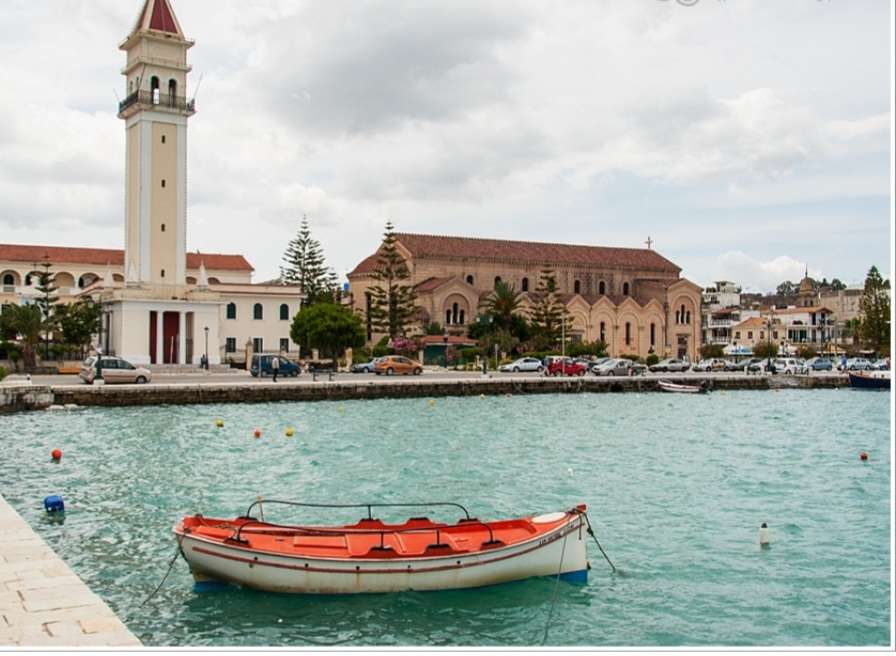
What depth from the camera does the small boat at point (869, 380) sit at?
49062mm

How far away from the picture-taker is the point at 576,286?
7181cm

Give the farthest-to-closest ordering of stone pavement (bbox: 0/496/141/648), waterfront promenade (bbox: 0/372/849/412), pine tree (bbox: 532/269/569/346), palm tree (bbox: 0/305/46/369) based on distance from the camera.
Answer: pine tree (bbox: 532/269/569/346), palm tree (bbox: 0/305/46/369), waterfront promenade (bbox: 0/372/849/412), stone pavement (bbox: 0/496/141/648)

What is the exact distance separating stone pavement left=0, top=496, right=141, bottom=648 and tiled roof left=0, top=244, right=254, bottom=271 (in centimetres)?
5630

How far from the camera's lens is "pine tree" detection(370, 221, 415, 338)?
59.0m

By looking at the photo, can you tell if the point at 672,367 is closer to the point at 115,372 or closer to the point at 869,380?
the point at 869,380

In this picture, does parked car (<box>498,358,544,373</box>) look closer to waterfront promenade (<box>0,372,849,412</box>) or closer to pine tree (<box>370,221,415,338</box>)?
waterfront promenade (<box>0,372,849,412</box>)

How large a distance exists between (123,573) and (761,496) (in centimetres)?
1170

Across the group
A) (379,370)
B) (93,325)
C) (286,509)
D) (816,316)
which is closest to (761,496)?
(286,509)

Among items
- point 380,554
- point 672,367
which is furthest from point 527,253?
point 380,554

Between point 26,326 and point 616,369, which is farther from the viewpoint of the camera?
point 616,369

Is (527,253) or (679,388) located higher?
(527,253)

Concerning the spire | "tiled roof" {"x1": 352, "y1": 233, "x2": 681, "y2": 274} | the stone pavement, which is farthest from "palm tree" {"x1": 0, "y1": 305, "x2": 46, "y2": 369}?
the stone pavement

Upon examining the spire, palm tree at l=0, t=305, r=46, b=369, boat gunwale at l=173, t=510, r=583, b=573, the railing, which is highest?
the spire

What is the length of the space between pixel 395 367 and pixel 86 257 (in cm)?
3034
